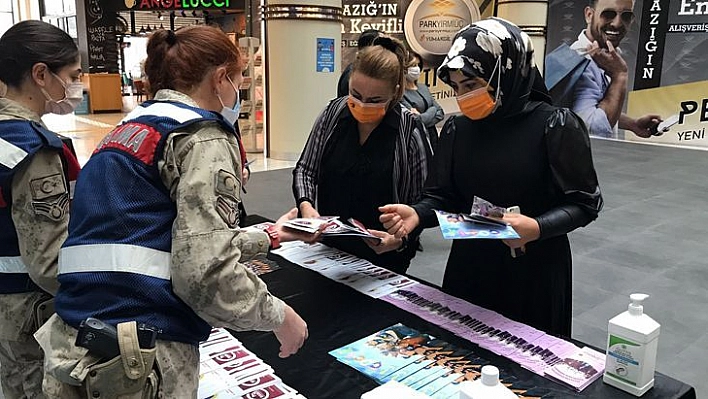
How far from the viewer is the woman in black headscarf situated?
1699mm

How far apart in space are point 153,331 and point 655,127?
35.9ft

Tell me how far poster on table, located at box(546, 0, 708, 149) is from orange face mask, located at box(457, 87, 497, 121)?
31.4 ft

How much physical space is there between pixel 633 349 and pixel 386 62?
1.26 metres

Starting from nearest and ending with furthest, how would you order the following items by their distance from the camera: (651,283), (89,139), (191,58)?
(191,58), (651,283), (89,139)

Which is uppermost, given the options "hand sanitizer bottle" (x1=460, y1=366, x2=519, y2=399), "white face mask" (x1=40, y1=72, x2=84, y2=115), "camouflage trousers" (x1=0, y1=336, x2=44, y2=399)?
"white face mask" (x1=40, y1=72, x2=84, y2=115)

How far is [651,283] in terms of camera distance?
393 centimetres

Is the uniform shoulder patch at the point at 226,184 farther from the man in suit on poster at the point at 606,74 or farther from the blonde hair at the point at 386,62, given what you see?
the man in suit on poster at the point at 606,74

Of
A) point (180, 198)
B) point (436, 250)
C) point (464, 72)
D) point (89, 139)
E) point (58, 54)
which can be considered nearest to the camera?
point (180, 198)

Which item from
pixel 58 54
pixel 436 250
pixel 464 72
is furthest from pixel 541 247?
pixel 436 250

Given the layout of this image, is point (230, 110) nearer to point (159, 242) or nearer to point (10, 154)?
point (159, 242)

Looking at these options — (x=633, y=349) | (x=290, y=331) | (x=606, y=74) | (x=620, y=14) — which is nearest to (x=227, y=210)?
(x=290, y=331)

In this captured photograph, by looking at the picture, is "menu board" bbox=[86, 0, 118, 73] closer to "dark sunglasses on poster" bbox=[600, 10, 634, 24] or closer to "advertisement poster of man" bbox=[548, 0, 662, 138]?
"advertisement poster of man" bbox=[548, 0, 662, 138]

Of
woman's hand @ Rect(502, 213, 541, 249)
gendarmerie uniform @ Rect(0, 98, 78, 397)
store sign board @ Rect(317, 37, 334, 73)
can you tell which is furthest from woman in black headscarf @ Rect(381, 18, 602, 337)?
store sign board @ Rect(317, 37, 334, 73)

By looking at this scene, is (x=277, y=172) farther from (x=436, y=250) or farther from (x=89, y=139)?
(x=89, y=139)
